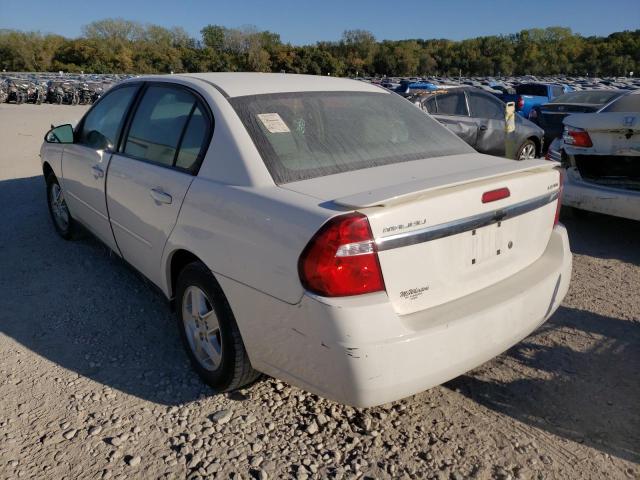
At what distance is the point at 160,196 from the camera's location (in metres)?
2.93

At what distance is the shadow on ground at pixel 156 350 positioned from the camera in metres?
2.62

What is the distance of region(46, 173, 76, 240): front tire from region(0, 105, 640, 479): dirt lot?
1252 mm

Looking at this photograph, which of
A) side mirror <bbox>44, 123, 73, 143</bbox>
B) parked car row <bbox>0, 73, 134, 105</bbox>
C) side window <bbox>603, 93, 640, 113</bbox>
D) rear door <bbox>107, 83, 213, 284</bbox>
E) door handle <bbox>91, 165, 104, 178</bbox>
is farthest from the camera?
parked car row <bbox>0, 73, 134, 105</bbox>

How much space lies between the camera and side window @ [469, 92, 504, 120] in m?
9.49

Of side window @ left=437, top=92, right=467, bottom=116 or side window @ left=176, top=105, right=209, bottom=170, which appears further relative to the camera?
side window @ left=437, top=92, right=467, bottom=116

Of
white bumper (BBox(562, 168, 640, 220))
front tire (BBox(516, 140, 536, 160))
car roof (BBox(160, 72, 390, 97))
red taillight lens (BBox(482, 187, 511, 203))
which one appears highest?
car roof (BBox(160, 72, 390, 97))

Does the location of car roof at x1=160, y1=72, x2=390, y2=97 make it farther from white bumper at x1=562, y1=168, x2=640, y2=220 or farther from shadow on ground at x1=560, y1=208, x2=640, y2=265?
shadow on ground at x1=560, y1=208, x2=640, y2=265

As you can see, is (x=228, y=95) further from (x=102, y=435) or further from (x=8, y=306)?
(x=8, y=306)

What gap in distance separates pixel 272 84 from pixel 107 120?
1.60m

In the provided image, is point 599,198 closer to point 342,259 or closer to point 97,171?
point 342,259

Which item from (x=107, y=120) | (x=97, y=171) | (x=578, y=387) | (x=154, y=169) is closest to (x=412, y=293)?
(x=578, y=387)

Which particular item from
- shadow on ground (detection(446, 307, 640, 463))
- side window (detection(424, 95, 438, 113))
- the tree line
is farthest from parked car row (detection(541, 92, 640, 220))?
the tree line

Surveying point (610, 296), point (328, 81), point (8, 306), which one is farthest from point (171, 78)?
point (610, 296)

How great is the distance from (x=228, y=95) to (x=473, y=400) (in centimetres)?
204
